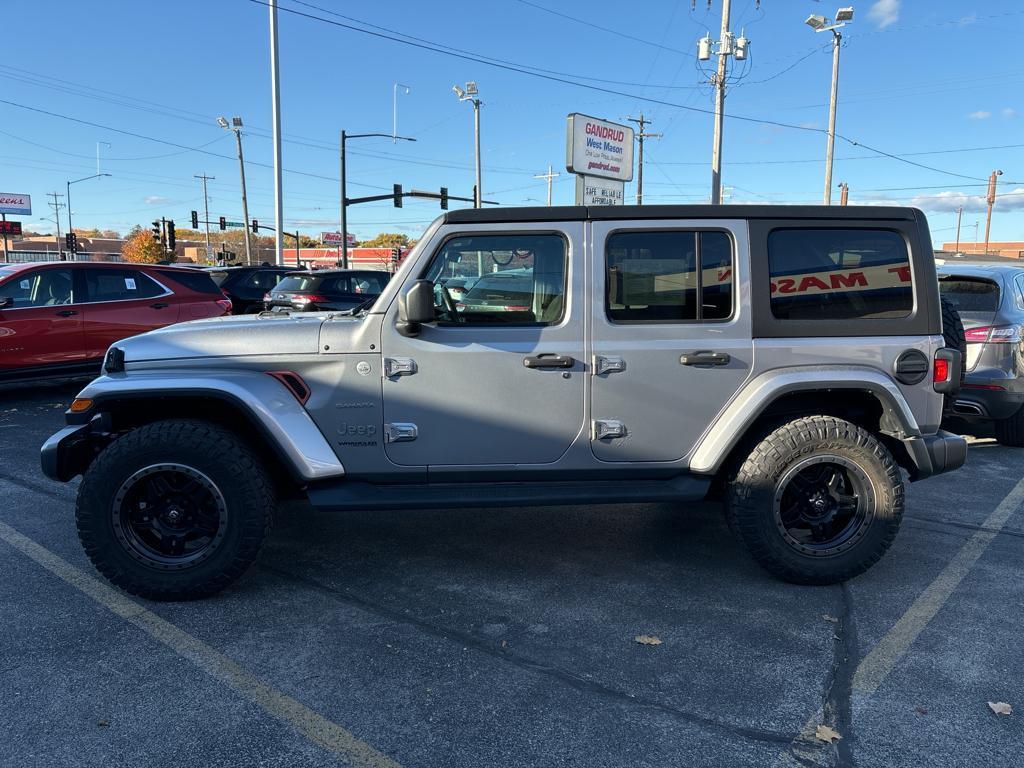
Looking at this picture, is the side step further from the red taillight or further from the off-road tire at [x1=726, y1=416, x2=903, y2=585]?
the red taillight

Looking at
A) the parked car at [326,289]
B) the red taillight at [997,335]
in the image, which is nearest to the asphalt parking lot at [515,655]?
the red taillight at [997,335]

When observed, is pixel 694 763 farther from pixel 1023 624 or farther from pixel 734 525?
pixel 1023 624

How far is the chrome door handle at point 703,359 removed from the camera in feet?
12.3

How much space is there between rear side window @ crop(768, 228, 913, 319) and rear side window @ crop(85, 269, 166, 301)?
26.6 feet

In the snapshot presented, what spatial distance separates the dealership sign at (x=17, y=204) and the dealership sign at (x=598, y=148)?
248 ft

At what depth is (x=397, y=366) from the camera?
3658mm

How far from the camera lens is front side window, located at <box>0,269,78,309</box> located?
27.4ft

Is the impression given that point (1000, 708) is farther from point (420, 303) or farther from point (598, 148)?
point (598, 148)

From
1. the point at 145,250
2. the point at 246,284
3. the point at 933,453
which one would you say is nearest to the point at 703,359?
the point at 933,453

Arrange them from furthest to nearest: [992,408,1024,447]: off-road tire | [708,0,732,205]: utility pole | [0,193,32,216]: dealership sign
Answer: [0,193,32,216]: dealership sign, [708,0,732,205]: utility pole, [992,408,1024,447]: off-road tire

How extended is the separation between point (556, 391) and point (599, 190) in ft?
42.1

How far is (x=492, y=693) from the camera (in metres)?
2.90

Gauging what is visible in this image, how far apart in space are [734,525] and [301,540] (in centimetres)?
254

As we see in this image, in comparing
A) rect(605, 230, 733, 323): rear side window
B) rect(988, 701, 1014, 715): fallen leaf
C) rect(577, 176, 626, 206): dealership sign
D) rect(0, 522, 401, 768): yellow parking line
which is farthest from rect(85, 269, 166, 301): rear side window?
rect(988, 701, 1014, 715): fallen leaf
